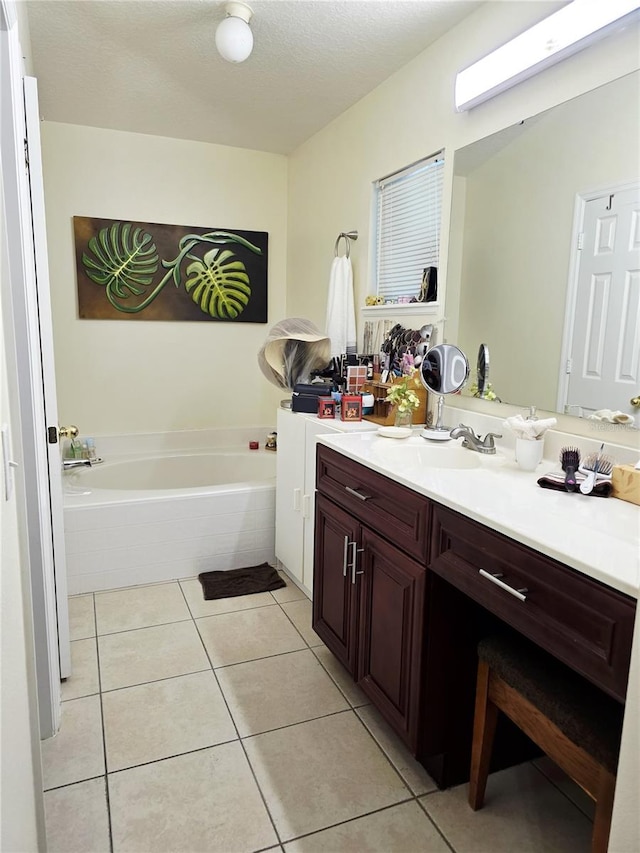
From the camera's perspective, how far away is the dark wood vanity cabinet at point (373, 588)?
154cm

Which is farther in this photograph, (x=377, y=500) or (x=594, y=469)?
(x=377, y=500)

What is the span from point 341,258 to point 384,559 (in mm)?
1830

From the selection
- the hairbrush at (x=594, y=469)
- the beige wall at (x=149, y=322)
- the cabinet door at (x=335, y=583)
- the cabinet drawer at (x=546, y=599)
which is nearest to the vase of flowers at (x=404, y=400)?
the cabinet door at (x=335, y=583)

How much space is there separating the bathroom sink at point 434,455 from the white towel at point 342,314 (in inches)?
40.5

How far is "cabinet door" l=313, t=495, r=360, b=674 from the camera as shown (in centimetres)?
187

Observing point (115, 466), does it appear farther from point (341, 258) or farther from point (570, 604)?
point (570, 604)

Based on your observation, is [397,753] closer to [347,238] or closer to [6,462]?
[6,462]

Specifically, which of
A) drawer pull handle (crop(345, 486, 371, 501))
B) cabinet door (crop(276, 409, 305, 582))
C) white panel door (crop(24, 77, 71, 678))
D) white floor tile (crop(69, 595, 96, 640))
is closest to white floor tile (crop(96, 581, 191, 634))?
white floor tile (crop(69, 595, 96, 640))

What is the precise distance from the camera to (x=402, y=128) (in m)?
2.51

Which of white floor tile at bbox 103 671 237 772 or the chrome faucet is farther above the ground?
the chrome faucet

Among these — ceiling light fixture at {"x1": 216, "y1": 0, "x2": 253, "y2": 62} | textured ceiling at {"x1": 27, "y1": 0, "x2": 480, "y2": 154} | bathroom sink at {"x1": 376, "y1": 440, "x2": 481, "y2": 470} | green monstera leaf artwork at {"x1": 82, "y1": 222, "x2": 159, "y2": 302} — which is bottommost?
bathroom sink at {"x1": 376, "y1": 440, "x2": 481, "y2": 470}

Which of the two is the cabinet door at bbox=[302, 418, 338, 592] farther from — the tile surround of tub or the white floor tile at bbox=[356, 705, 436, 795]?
the white floor tile at bbox=[356, 705, 436, 795]

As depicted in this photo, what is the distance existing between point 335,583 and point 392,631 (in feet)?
1.23

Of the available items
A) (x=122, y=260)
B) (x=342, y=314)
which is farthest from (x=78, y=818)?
(x=122, y=260)
